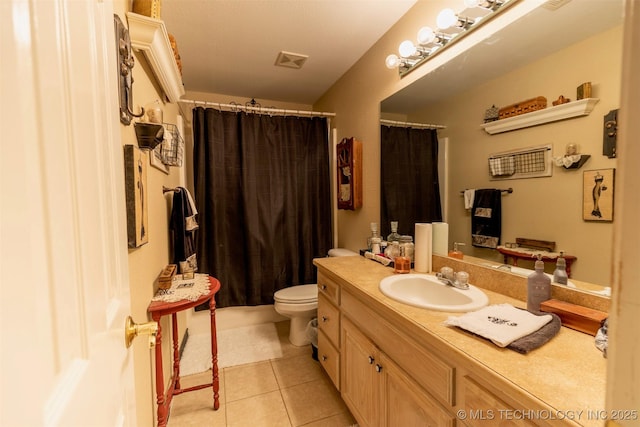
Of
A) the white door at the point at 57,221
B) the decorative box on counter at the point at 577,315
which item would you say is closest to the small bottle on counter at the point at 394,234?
the decorative box on counter at the point at 577,315

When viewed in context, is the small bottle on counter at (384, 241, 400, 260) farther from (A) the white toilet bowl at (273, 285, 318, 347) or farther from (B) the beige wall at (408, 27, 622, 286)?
(A) the white toilet bowl at (273, 285, 318, 347)

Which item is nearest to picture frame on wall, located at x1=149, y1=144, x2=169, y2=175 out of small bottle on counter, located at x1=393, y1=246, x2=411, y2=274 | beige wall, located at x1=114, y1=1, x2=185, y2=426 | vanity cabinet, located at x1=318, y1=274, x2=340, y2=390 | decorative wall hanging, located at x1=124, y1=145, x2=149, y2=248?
beige wall, located at x1=114, y1=1, x2=185, y2=426

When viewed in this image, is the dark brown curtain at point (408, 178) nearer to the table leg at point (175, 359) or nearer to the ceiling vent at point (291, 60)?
the ceiling vent at point (291, 60)

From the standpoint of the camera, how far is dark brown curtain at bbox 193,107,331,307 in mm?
2420

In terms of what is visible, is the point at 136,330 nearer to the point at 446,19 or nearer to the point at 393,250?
the point at 393,250

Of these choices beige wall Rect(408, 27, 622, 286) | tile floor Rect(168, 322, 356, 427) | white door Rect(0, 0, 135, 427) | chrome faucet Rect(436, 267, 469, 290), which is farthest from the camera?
tile floor Rect(168, 322, 356, 427)

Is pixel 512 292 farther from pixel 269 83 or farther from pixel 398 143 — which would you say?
→ pixel 269 83

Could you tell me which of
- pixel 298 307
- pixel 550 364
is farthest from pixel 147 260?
pixel 550 364

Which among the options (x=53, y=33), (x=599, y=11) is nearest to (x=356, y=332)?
(x=53, y=33)

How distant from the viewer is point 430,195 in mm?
1627

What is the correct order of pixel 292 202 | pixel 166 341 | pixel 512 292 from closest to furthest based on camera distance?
pixel 512 292 → pixel 166 341 → pixel 292 202

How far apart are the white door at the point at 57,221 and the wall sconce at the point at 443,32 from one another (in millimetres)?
1408

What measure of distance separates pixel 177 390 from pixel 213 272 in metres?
0.99

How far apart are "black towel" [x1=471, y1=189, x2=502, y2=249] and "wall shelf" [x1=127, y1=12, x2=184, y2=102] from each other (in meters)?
1.62
